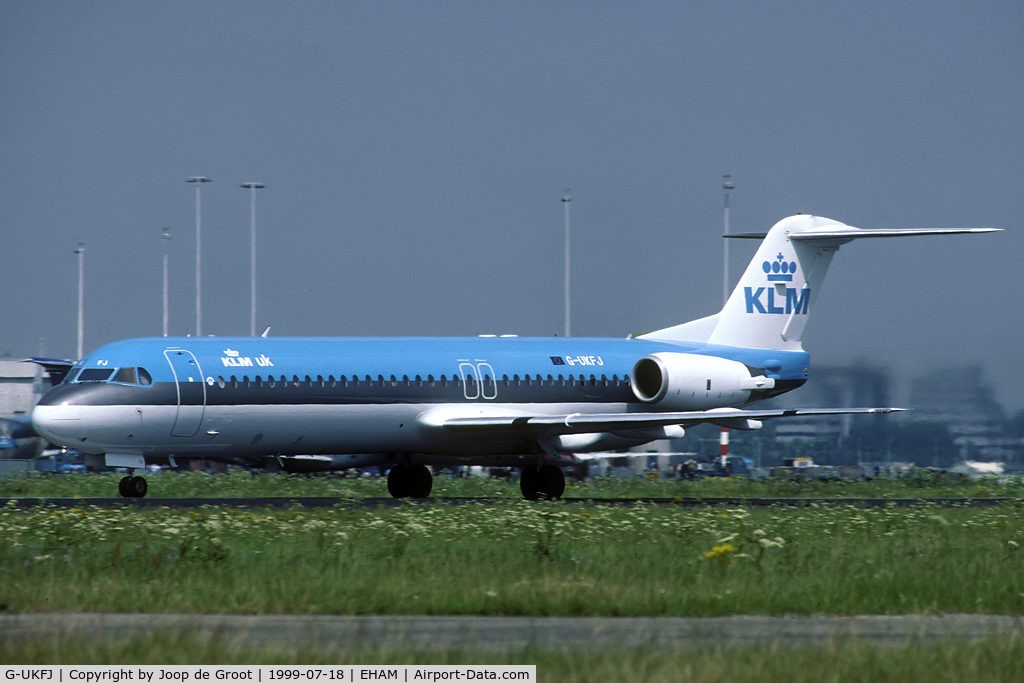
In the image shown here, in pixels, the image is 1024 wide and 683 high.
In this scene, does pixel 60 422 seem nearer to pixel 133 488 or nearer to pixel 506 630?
pixel 133 488

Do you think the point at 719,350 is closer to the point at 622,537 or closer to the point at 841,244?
the point at 841,244

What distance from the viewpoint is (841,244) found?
39094 millimetres

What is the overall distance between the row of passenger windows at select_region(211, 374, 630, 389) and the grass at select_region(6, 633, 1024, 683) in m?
19.5

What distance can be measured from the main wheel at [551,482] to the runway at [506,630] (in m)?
20.5

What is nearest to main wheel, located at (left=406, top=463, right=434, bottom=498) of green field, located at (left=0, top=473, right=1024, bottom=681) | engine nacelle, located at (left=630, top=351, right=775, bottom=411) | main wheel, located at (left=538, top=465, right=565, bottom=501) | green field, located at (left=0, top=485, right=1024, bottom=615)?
main wheel, located at (left=538, top=465, right=565, bottom=501)

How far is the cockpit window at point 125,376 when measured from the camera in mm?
29000

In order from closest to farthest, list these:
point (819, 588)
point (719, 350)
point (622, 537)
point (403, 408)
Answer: point (819, 588), point (622, 537), point (403, 408), point (719, 350)

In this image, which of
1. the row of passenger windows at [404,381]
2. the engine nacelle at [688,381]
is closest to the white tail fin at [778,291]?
the engine nacelle at [688,381]

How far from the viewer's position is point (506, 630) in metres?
12.3

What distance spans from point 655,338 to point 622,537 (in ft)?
64.8

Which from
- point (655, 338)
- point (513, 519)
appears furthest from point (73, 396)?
point (655, 338)

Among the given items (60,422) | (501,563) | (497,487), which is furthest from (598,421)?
(501,563)

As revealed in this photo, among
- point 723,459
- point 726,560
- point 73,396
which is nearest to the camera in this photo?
point 726,560

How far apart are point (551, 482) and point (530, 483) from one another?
52cm
